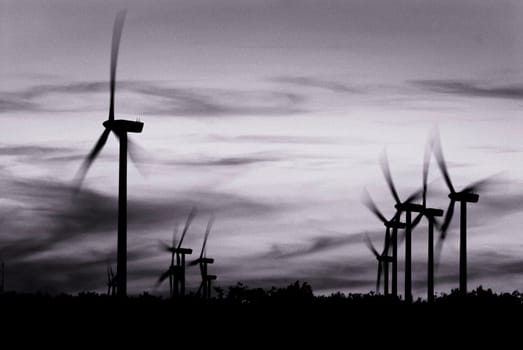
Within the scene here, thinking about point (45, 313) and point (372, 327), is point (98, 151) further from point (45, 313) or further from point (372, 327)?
point (372, 327)

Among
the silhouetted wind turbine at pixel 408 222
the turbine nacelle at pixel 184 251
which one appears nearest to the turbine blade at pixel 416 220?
the silhouetted wind turbine at pixel 408 222

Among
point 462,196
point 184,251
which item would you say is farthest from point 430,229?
point 184,251

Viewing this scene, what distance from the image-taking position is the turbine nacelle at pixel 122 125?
218ft

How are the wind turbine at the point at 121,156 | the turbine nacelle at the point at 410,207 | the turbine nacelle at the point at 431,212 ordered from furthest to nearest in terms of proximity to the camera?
1. the turbine nacelle at the point at 410,207
2. the turbine nacelle at the point at 431,212
3. the wind turbine at the point at 121,156

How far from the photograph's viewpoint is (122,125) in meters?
66.5

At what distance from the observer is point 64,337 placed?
71000mm

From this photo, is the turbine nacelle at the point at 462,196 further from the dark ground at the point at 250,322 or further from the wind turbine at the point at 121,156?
the wind turbine at the point at 121,156

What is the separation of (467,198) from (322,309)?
48.9ft

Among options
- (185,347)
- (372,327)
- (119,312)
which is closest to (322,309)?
(372,327)

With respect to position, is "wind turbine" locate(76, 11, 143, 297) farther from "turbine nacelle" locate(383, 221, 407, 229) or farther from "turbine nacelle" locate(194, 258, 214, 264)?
"turbine nacelle" locate(194, 258, 214, 264)

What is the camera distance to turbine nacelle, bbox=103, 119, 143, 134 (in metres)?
66.4

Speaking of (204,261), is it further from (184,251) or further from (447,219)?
(447,219)

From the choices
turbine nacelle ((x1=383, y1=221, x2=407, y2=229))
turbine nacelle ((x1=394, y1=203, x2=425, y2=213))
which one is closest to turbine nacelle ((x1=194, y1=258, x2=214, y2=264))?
turbine nacelle ((x1=383, y1=221, x2=407, y2=229))

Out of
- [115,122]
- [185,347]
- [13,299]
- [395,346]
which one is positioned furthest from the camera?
[13,299]
